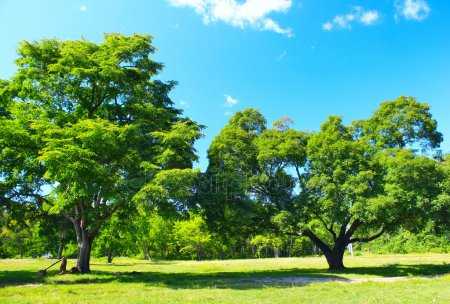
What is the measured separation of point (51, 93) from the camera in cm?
2666

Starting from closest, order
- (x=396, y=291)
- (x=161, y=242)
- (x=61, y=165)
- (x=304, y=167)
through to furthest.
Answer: (x=396, y=291), (x=61, y=165), (x=304, y=167), (x=161, y=242)

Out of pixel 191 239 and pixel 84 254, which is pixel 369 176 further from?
pixel 191 239

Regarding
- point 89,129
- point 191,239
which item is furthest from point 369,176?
point 191,239

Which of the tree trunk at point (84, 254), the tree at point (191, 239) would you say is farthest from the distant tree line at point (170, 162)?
the tree at point (191, 239)

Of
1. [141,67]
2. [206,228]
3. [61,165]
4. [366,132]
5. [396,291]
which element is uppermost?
[141,67]

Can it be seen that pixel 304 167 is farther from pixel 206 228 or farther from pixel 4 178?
pixel 4 178

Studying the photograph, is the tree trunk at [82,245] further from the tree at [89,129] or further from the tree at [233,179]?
the tree at [233,179]

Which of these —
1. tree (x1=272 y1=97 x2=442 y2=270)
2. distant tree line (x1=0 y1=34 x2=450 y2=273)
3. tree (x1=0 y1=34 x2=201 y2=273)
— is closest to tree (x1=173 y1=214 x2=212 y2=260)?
distant tree line (x1=0 y1=34 x2=450 y2=273)

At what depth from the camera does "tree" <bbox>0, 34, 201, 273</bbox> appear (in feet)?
72.9

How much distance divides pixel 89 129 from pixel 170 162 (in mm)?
4858

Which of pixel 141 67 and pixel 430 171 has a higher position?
pixel 141 67

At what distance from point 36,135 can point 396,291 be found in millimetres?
20420

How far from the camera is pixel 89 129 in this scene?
22.5 m

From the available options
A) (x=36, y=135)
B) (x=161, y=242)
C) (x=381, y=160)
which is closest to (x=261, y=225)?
(x=381, y=160)
